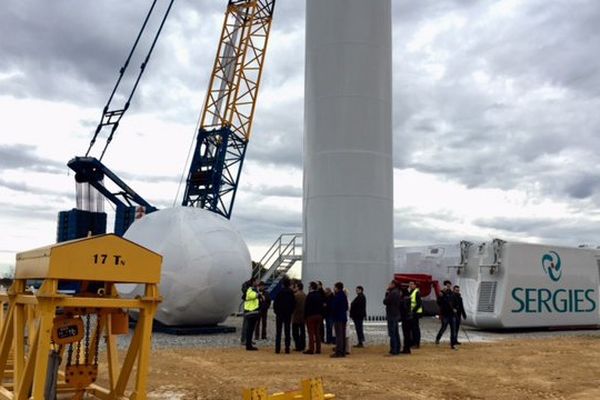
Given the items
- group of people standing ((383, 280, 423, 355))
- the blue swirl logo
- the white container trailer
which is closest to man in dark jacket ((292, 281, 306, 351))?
group of people standing ((383, 280, 423, 355))

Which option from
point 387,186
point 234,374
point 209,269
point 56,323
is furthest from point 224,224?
point 56,323

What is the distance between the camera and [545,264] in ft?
63.1

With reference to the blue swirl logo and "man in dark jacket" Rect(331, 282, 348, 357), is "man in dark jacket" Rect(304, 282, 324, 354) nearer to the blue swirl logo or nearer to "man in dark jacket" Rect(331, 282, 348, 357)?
"man in dark jacket" Rect(331, 282, 348, 357)

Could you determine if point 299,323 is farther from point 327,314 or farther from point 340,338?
point 340,338

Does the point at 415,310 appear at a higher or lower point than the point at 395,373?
higher

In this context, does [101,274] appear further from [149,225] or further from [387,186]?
[387,186]

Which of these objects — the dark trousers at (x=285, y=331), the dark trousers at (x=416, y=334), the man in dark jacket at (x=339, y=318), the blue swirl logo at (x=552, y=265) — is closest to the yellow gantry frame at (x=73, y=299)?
the dark trousers at (x=285, y=331)

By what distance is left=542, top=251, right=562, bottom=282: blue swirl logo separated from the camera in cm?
1923

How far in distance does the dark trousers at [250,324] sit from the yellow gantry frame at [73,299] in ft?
18.9

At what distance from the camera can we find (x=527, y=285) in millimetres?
18750

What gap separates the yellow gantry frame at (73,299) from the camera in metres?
6.55

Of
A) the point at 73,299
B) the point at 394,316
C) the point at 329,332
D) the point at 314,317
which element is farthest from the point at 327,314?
the point at 73,299

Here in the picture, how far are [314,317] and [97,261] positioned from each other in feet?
24.0

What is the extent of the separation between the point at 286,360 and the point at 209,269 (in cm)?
450
